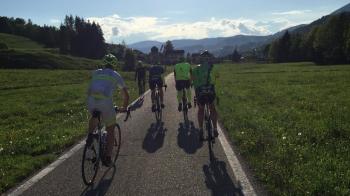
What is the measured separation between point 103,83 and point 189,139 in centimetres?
457

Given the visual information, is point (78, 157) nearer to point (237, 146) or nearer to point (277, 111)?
point (237, 146)

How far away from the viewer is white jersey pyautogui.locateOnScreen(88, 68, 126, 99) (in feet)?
25.7

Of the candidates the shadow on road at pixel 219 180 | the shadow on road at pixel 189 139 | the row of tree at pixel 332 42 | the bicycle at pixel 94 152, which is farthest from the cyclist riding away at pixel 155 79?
the row of tree at pixel 332 42

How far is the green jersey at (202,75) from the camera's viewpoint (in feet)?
35.1

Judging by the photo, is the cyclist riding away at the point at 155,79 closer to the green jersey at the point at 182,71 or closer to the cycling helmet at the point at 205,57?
the green jersey at the point at 182,71

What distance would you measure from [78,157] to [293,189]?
4967mm

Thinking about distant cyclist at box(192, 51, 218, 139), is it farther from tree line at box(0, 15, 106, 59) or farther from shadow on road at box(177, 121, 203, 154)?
tree line at box(0, 15, 106, 59)

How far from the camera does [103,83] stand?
787cm

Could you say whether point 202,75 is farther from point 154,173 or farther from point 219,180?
point 219,180

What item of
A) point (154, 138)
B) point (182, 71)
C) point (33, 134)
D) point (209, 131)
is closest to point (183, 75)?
point (182, 71)

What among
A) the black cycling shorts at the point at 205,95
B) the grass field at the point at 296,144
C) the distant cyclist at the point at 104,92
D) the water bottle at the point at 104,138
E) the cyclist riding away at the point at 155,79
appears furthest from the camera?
the cyclist riding away at the point at 155,79

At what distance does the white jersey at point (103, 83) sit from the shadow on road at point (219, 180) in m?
2.40

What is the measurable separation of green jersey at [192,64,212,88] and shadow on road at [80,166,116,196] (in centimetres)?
346

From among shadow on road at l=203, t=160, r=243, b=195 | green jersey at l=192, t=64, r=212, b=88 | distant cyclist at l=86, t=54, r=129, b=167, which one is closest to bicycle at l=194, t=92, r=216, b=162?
green jersey at l=192, t=64, r=212, b=88
